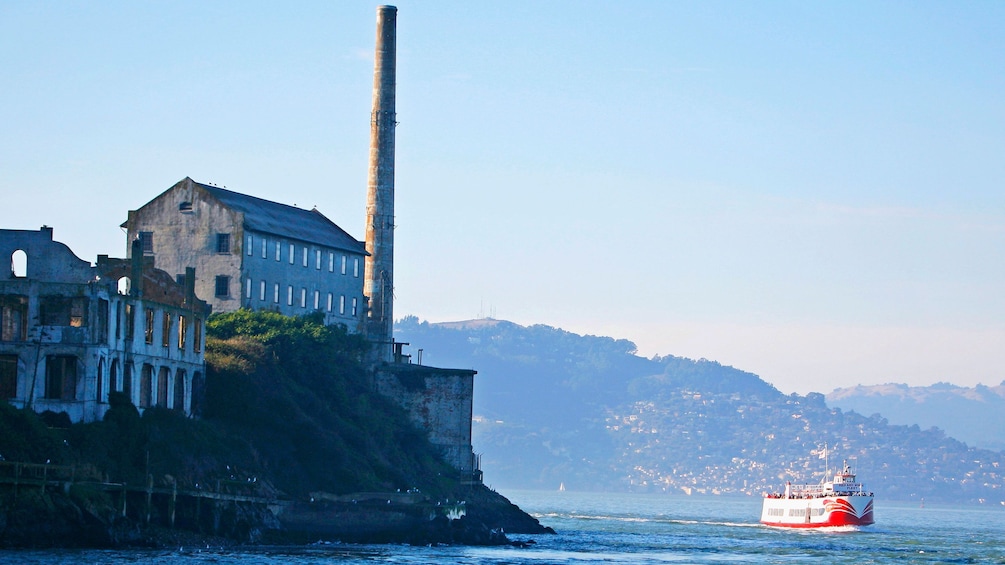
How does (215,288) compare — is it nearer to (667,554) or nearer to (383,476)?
(383,476)

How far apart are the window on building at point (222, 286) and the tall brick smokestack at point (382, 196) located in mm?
12842

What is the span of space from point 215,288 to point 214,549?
25.7 metres

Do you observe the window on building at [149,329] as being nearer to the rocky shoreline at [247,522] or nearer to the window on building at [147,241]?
the rocky shoreline at [247,522]

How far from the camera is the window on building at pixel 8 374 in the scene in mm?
73938

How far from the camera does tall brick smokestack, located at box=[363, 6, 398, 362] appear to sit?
345 ft

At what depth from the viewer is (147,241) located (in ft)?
317

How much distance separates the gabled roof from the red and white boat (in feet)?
140

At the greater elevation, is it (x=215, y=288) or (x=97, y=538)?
(x=215, y=288)

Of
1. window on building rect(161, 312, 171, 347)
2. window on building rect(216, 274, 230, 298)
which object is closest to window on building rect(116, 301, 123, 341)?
window on building rect(161, 312, 171, 347)

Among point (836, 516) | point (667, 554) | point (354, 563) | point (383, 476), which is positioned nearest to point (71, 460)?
point (354, 563)

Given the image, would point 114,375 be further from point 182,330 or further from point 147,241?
point 147,241

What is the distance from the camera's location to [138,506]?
72.1m

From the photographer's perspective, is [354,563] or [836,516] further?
[836,516]

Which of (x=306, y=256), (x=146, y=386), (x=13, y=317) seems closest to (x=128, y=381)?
(x=146, y=386)
